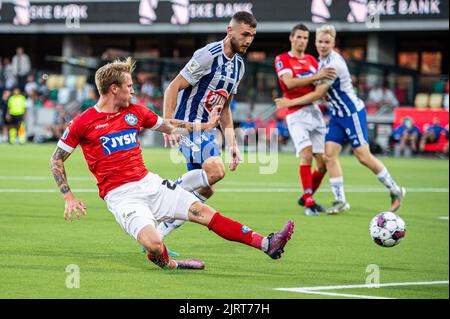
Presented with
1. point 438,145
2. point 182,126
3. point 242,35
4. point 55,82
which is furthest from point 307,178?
point 55,82

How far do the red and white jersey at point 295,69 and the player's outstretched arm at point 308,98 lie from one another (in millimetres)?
195

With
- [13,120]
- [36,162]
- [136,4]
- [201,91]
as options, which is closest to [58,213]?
[201,91]

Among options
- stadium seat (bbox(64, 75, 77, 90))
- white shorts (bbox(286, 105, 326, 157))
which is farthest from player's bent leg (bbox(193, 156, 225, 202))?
stadium seat (bbox(64, 75, 77, 90))

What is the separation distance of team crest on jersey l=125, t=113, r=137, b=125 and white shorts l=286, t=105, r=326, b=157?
19.9ft

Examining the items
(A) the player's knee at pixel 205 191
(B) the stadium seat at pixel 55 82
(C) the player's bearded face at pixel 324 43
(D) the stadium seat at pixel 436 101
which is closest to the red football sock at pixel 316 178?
(C) the player's bearded face at pixel 324 43

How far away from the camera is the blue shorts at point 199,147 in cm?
969

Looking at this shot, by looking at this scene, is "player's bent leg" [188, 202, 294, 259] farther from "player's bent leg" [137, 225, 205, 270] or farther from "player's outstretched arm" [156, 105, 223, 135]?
"player's outstretched arm" [156, 105, 223, 135]

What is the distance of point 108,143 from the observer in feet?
26.9

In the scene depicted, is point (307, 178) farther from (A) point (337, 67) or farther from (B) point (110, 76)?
(B) point (110, 76)

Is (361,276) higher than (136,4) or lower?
lower

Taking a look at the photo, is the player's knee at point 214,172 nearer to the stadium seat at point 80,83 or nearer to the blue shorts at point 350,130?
the blue shorts at point 350,130

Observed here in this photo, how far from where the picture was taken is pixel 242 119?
122 feet
